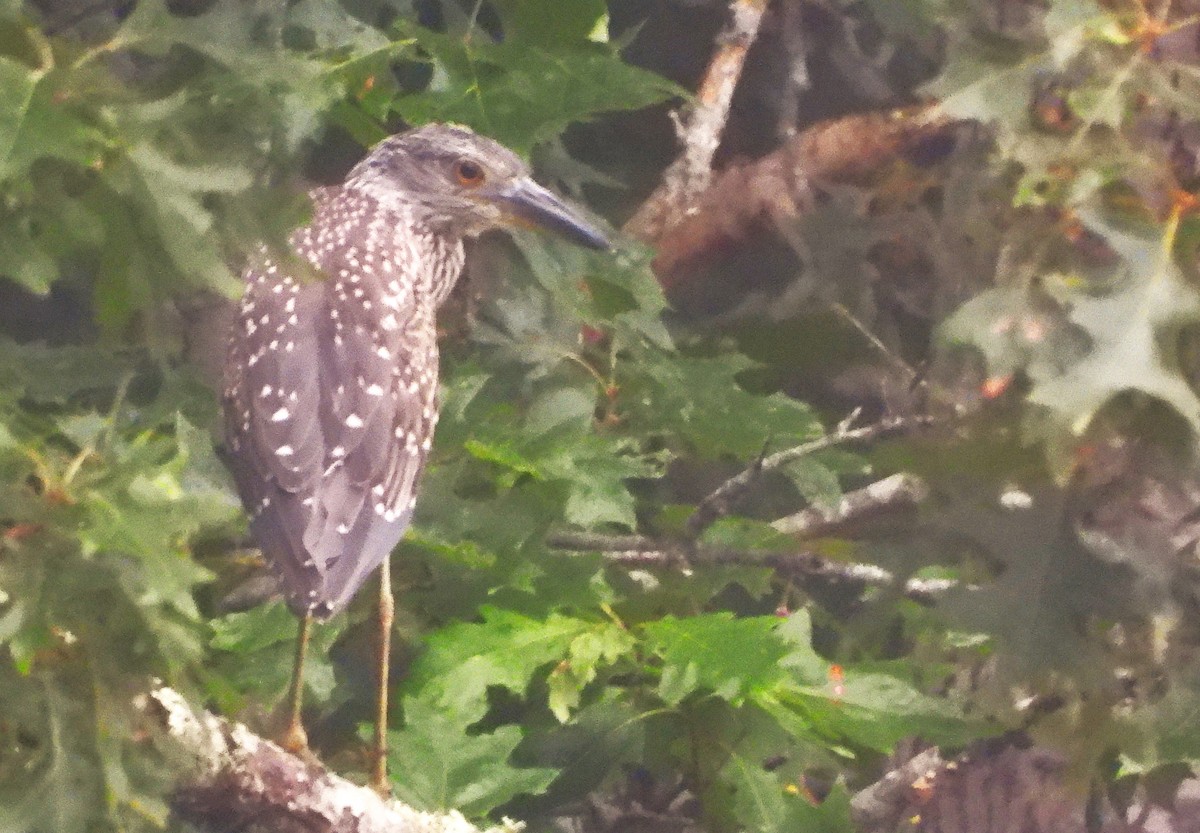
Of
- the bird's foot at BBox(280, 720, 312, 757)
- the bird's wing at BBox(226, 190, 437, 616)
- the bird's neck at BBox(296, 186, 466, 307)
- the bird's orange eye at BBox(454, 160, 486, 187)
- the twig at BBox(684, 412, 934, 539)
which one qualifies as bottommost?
the bird's foot at BBox(280, 720, 312, 757)

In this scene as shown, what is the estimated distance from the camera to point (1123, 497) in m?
0.73

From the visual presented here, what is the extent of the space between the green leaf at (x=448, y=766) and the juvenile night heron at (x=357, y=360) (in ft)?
0.07

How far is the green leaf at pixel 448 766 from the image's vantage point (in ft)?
3.40

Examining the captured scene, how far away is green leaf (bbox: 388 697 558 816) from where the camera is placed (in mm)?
1037

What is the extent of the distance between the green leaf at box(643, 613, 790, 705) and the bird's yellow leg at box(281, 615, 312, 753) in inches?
9.9

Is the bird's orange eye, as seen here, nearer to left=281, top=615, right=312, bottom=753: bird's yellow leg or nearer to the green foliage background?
the green foliage background

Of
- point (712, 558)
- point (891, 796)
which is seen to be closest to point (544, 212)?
point (712, 558)

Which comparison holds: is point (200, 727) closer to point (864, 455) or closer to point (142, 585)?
point (142, 585)

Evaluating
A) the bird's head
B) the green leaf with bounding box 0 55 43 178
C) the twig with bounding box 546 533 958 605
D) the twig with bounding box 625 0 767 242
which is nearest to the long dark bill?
the bird's head

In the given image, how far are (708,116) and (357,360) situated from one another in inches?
25.2

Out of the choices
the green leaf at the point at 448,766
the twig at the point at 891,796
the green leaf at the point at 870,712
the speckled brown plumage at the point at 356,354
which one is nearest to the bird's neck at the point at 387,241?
the speckled brown plumage at the point at 356,354

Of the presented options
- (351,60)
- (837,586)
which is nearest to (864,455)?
(837,586)

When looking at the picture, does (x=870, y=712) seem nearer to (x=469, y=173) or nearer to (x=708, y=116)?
(x=469, y=173)

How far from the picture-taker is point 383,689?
1048 millimetres
